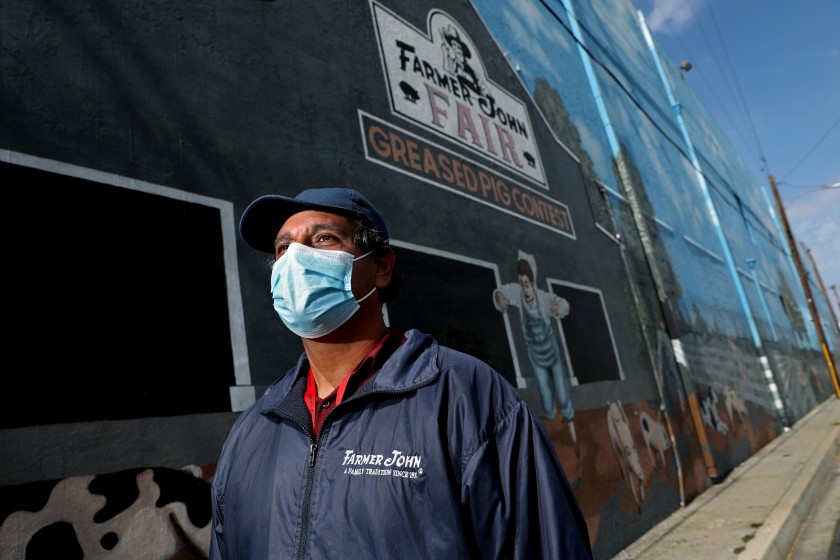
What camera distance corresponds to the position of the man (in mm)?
1279

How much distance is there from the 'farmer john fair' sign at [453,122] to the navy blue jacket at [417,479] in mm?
3019

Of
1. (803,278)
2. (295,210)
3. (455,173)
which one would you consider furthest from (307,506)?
(803,278)

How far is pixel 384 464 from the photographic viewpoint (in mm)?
1340

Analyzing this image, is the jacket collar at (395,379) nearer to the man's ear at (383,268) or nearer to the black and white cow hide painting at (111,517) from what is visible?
→ the man's ear at (383,268)

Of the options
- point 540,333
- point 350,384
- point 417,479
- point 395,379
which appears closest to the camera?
point 417,479

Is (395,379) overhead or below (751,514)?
overhead

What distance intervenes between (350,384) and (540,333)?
393 cm

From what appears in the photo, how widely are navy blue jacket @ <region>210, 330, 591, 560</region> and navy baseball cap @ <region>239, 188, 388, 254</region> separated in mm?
528

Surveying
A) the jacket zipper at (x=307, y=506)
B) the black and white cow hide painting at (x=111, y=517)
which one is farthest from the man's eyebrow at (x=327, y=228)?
the black and white cow hide painting at (x=111, y=517)

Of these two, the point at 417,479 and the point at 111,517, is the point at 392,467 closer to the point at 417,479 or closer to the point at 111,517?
the point at 417,479

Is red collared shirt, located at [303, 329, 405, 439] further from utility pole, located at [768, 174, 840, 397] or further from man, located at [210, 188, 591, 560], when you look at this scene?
utility pole, located at [768, 174, 840, 397]

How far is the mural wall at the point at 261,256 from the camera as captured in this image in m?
2.24

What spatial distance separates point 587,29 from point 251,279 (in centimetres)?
915

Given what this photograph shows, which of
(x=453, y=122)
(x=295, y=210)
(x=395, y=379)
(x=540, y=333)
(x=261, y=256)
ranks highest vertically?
(x=453, y=122)
